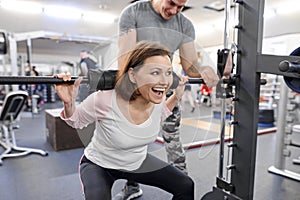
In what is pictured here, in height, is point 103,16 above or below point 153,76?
above

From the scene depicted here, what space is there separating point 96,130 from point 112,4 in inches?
28.1

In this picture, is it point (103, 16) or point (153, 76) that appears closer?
point (153, 76)

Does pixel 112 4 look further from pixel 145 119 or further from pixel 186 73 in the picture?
pixel 145 119

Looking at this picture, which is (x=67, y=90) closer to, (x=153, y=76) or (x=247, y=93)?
(x=153, y=76)

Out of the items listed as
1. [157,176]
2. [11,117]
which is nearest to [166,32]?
[157,176]

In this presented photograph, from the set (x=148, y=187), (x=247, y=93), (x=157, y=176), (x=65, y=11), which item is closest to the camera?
(x=157, y=176)

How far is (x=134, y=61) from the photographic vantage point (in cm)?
81

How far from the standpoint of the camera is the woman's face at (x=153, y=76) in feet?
2.62

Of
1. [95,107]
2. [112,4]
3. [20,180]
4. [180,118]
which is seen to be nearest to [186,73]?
[180,118]

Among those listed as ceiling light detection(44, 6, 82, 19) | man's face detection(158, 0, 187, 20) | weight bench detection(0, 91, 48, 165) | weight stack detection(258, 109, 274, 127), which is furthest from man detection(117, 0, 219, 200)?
weight stack detection(258, 109, 274, 127)

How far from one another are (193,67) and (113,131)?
0.47 meters

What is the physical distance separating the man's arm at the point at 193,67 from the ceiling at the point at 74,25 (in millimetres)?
285

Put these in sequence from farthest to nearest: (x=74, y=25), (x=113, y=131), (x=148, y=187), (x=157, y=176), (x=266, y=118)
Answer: (x=266, y=118), (x=74, y=25), (x=148, y=187), (x=157, y=176), (x=113, y=131)

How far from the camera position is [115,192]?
181 cm
